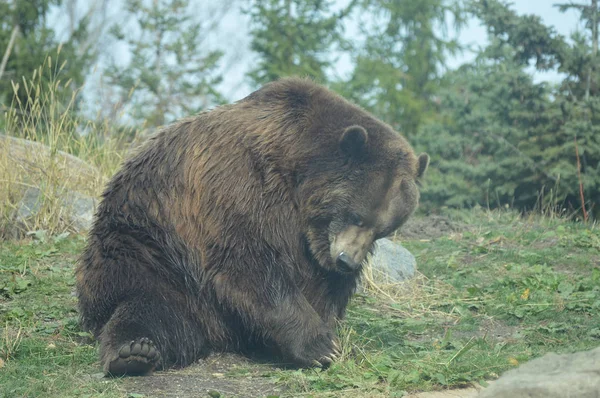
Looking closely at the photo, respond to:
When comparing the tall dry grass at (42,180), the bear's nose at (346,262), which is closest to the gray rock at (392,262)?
the bear's nose at (346,262)

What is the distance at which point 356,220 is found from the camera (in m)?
5.20

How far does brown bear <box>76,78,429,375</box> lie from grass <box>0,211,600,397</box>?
1.13 ft

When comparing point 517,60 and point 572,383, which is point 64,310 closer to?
point 572,383

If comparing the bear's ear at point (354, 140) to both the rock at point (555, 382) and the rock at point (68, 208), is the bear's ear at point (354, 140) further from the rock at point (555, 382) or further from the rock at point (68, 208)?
the rock at point (68, 208)

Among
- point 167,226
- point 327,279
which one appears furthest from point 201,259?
point 327,279

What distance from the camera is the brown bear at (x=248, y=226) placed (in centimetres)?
496

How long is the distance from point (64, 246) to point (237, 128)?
3.37m

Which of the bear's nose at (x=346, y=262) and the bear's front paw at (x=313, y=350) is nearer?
the bear's front paw at (x=313, y=350)

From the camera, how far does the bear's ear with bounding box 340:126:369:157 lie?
5.16 metres

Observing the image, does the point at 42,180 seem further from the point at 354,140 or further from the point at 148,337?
the point at 354,140

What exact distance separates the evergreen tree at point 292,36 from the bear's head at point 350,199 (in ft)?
46.9

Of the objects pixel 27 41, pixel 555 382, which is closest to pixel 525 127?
pixel 555 382

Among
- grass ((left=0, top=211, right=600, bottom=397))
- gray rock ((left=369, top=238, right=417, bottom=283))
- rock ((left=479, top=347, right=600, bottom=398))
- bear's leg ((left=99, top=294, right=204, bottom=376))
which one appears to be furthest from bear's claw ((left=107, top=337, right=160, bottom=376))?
gray rock ((left=369, top=238, right=417, bottom=283))

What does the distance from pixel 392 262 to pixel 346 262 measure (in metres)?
2.38
